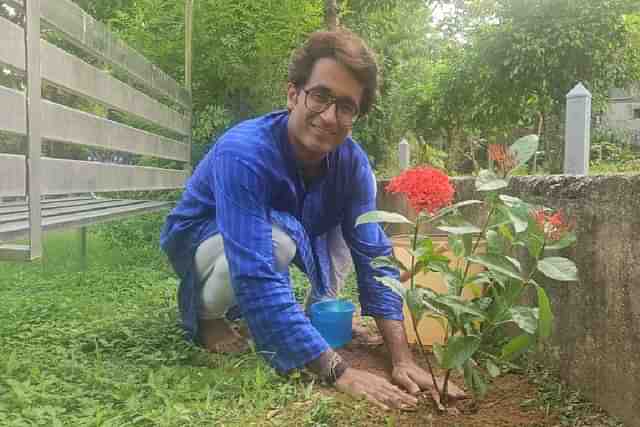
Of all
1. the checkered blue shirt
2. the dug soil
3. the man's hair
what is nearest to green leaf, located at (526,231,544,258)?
the dug soil

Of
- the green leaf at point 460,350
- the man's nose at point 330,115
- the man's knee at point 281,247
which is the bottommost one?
the green leaf at point 460,350

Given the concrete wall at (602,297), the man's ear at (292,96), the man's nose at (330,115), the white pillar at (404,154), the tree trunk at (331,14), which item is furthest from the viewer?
the white pillar at (404,154)

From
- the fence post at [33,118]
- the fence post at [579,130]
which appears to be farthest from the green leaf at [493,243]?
the fence post at [33,118]

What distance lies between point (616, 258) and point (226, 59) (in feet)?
13.3

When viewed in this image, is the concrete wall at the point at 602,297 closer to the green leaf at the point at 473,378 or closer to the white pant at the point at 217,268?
the green leaf at the point at 473,378

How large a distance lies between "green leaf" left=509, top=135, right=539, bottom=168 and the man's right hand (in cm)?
72

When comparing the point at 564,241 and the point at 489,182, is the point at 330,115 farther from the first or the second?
the point at 564,241

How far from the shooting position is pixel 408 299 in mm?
1453

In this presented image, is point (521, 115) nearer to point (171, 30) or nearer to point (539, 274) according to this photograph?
point (171, 30)

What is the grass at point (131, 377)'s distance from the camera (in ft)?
4.92

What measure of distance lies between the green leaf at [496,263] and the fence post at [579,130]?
1226 millimetres

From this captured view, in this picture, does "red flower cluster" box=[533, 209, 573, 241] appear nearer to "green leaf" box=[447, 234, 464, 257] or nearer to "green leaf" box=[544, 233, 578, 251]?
"green leaf" box=[544, 233, 578, 251]

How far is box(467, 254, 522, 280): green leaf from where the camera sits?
1384mm

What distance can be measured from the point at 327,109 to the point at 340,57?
0.18 meters
